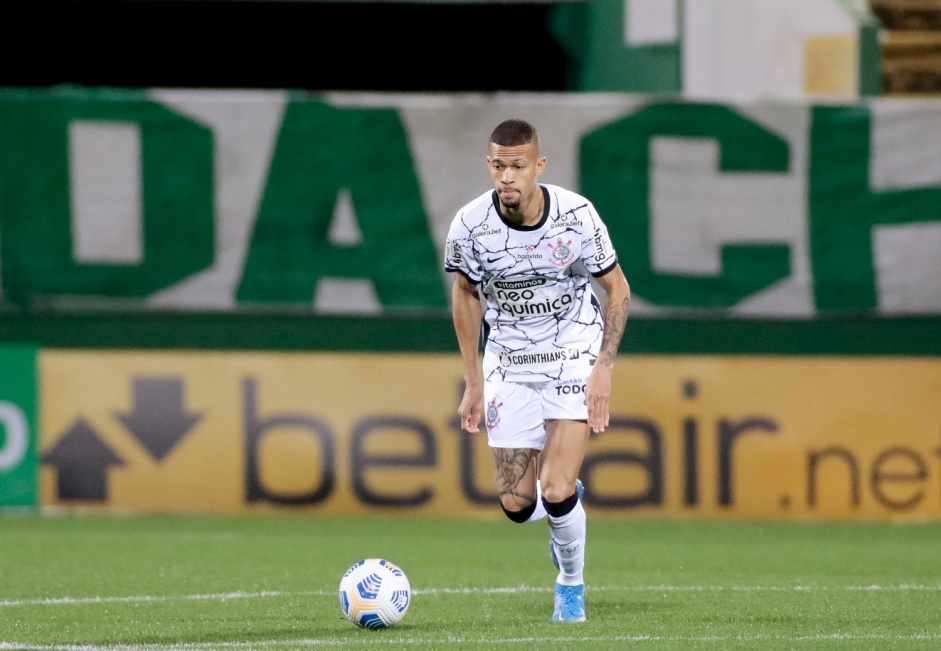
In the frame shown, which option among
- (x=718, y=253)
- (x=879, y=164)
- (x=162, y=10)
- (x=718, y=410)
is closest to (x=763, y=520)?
(x=718, y=410)

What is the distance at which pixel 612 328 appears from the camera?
6879 millimetres

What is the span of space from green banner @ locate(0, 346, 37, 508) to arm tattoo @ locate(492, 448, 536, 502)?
637 cm

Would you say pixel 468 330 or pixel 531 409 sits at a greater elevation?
pixel 468 330

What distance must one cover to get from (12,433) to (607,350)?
22.8ft

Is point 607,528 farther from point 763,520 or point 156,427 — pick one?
point 156,427

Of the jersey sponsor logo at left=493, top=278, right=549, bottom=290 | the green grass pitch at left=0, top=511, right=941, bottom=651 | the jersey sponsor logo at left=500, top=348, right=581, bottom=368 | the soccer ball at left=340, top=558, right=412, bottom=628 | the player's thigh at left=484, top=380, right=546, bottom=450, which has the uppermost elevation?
the jersey sponsor logo at left=493, top=278, right=549, bottom=290

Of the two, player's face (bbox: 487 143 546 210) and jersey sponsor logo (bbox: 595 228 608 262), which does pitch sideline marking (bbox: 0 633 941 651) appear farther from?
player's face (bbox: 487 143 546 210)

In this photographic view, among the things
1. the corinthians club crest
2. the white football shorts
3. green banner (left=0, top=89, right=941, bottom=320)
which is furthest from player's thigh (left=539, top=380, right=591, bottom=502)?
green banner (left=0, top=89, right=941, bottom=320)

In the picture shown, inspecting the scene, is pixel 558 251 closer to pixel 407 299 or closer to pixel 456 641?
pixel 456 641

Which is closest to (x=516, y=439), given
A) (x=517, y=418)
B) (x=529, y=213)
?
(x=517, y=418)

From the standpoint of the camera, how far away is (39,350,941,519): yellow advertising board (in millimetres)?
→ 12352

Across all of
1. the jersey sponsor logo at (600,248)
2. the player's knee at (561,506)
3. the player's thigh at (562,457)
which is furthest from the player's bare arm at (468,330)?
the jersey sponsor logo at (600,248)

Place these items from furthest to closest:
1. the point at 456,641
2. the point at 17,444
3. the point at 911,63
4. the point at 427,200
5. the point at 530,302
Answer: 1. the point at 911,63
2. the point at 427,200
3. the point at 17,444
4. the point at 530,302
5. the point at 456,641

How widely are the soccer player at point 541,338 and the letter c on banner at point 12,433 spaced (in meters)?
6.30
